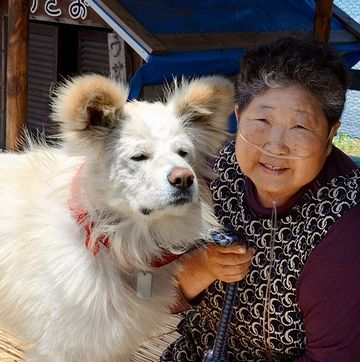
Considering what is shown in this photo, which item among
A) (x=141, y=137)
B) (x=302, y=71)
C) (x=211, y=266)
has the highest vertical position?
(x=302, y=71)

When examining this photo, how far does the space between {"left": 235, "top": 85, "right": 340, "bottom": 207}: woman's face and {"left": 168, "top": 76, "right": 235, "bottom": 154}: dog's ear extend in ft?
0.31

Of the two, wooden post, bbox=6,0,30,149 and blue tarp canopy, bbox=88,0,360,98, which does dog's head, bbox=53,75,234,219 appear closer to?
blue tarp canopy, bbox=88,0,360,98

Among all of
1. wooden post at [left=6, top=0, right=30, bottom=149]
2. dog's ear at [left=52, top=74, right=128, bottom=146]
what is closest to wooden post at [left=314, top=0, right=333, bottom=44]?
wooden post at [left=6, top=0, right=30, bottom=149]

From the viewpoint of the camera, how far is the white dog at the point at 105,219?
1.68m

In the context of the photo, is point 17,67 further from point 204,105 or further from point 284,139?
point 284,139

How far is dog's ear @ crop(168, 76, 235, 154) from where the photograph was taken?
180 centimetres

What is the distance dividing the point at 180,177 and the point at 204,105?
34cm

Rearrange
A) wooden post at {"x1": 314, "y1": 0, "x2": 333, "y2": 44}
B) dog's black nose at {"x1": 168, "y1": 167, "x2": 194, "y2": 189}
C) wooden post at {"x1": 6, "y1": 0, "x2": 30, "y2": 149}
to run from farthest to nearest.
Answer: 1. wooden post at {"x1": 314, "y1": 0, "x2": 333, "y2": 44}
2. wooden post at {"x1": 6, "y1": 0, "x2": 30, "y2": 149}
3. dog's black nose at {"x1": 168, "y1": 167, "x2": 194, "y2": 189}

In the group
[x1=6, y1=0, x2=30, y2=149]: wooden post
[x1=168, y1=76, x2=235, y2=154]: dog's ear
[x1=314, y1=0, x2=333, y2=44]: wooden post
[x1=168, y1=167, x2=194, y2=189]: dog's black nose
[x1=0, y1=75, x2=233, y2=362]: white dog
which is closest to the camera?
[x1=168, y1=167, x2=194, y2=189]: dog's black nose

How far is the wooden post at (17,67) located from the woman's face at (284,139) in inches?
92.5

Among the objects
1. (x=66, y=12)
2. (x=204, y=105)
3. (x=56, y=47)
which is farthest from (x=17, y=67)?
(x=204, y=105)

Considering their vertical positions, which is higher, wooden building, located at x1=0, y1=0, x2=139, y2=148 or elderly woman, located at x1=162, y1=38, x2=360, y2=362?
elderly woman, located at x1=162, y1=38, x2=360, y2=362

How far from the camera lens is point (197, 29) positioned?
4469 mm

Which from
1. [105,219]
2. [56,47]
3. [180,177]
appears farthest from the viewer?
[56,47]
